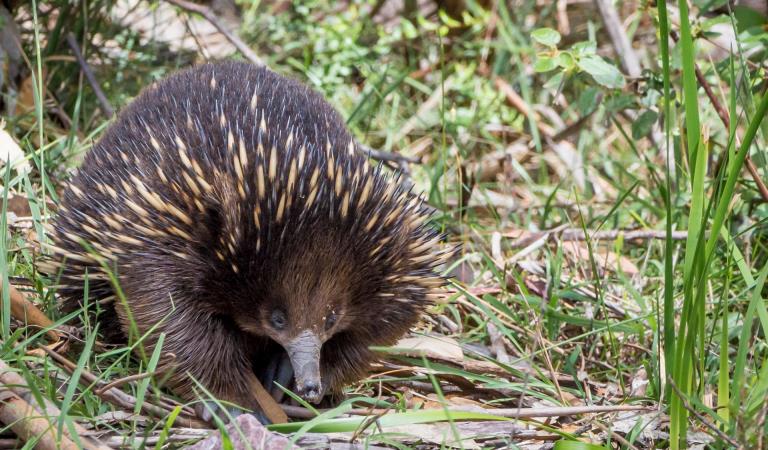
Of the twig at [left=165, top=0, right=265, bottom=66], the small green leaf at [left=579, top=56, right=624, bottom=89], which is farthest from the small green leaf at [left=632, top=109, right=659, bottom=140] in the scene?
the twig at [left=165, top=0, right=265, bottom=66]

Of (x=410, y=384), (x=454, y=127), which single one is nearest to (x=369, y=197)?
(x=410, y=384)

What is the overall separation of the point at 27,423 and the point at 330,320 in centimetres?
69

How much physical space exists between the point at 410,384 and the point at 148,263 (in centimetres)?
80

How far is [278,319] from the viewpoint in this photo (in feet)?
7.24

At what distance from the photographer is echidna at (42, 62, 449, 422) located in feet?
7.18

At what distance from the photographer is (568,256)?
349 cm

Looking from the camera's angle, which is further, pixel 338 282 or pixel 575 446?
pixel 338 282

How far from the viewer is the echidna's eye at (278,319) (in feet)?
7.22

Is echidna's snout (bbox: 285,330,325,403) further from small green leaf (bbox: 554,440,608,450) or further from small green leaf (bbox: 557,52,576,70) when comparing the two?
small green leaf (bbox: 557,52,576,70)

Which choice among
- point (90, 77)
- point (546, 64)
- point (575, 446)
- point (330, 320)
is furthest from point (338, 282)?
point (90, 77)

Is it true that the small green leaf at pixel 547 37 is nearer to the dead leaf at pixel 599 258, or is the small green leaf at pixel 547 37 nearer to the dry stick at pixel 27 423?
the dead leaf at pixel 599 258

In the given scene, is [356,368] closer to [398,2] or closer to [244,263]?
[244,263]

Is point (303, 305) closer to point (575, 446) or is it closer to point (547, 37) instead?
point (575, 446)

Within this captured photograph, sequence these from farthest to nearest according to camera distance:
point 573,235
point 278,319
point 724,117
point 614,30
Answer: point 614,30 < point 573,235 < point 724,117 < point 278,319
